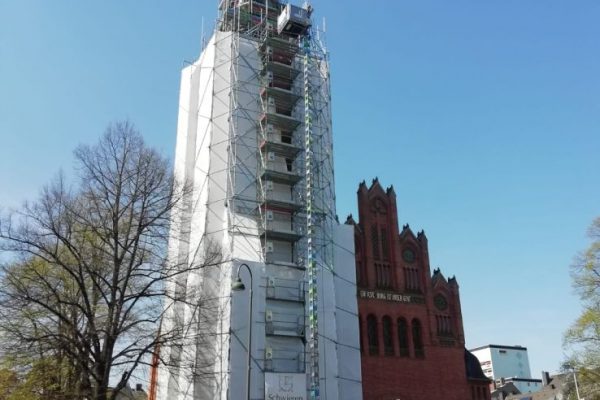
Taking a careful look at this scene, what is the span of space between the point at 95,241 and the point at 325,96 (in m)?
23.5

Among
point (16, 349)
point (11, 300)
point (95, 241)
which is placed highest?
point (95, 241)

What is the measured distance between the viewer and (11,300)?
19906 mm

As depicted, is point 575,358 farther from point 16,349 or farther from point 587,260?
point 16,349

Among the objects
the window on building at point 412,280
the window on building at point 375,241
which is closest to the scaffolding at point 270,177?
the window on building at point 375,241

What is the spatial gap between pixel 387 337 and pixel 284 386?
1057cm

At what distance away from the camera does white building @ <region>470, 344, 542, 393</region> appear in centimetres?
11612

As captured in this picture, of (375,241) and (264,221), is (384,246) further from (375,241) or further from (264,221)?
(264,221)

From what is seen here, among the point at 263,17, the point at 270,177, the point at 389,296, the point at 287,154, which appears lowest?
the point at 389,296

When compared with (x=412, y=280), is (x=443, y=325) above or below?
below

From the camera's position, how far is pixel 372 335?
121ft

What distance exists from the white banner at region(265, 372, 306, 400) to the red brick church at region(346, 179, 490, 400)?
261 inches

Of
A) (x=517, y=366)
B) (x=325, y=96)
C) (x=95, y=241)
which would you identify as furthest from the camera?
(x=517, y=366)

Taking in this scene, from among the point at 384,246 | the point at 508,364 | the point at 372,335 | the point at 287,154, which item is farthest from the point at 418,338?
the point at 508,364

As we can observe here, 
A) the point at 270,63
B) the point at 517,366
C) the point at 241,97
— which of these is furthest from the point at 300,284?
the point at 517,366
